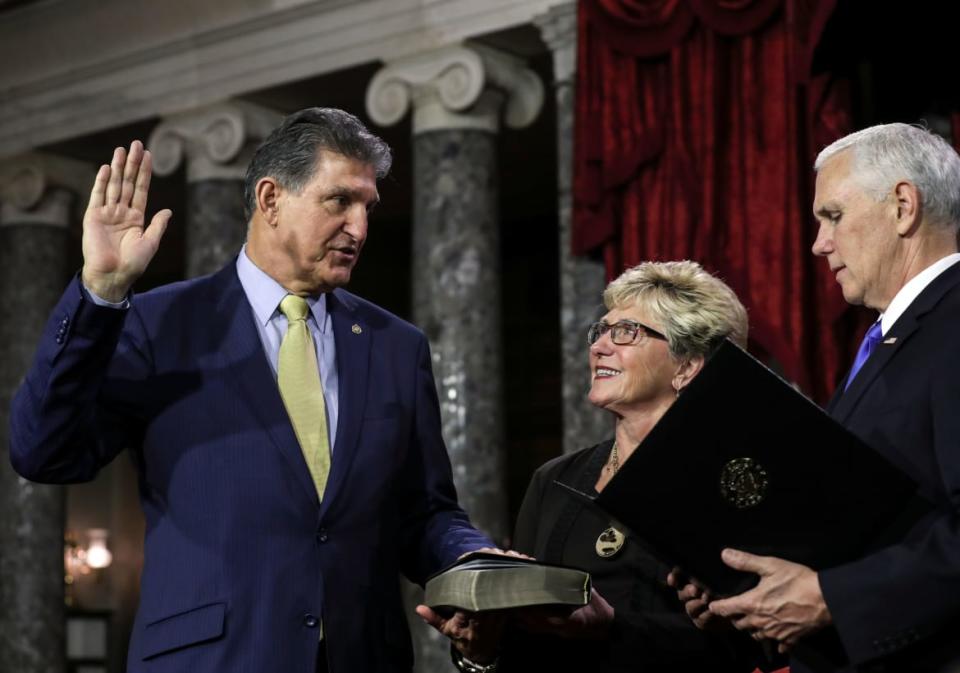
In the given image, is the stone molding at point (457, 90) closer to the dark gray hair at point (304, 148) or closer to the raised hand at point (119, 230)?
the dark gray hair at point (304, 148)

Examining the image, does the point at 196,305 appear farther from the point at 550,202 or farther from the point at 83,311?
the point at 550,202

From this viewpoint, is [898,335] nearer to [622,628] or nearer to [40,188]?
[622,628]

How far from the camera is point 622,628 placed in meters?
3.20

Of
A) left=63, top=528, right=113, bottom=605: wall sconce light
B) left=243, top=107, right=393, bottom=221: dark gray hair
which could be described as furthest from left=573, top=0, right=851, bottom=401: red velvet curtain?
left=63, top=528, right=113, bottom=605: wall sconce light

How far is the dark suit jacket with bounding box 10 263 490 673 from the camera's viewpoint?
2.81 metres

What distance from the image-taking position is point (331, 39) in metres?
8.14

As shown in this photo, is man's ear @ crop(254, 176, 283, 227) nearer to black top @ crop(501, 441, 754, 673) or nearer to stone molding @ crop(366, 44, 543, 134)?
Answer: black top @ crop(501, 441, 754, 673)

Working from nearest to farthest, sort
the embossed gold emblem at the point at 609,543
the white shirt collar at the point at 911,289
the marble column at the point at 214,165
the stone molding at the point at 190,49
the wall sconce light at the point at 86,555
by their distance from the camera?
1. the white shirt collar at the point at 911,289
2. the embossed gold emblem at the point at 609,543
3. the stone molding at the point at 190,49
4. the marble column at the point at 214,165
5. the wall sconce light at the point at 86,555

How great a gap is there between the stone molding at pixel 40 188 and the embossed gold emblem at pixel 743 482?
7.67 meters

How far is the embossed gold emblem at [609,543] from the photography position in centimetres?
335

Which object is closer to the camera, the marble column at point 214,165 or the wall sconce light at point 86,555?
the marble column at point 214,165

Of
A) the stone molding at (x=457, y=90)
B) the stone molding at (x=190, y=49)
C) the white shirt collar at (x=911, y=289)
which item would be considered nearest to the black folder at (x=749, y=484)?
the white shirt collar at (x=911, y=289)

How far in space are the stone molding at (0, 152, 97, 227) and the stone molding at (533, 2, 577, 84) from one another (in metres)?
3.67

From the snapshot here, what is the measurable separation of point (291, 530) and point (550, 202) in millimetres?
8684
